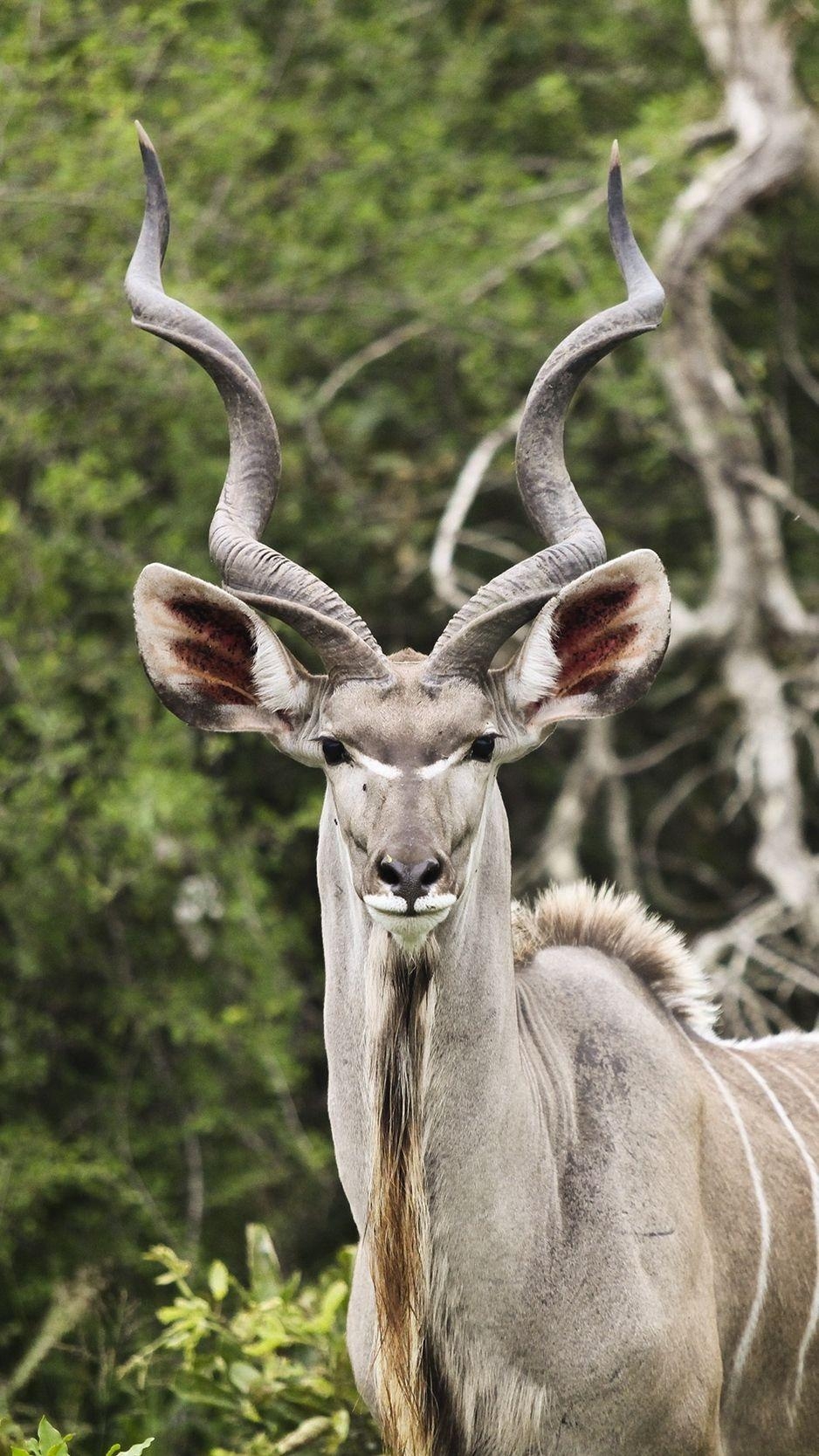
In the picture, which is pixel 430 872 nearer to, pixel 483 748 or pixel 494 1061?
pixel 483 748

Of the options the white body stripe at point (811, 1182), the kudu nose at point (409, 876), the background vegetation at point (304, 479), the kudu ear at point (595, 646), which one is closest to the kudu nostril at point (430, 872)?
the kudu nose at point (409, 876)

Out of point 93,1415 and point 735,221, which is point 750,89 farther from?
point 93,1415

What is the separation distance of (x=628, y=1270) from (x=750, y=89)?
5.01m

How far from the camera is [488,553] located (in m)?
6.95

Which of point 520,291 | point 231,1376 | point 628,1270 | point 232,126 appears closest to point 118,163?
point 232,126

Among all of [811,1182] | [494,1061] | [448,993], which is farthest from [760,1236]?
[448,993]

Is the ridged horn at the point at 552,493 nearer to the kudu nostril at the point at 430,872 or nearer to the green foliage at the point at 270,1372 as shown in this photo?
the kudu nostril at the point at 430,872

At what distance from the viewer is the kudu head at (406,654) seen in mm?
2551

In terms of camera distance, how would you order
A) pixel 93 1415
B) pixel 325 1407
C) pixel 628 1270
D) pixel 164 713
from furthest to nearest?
pixel 164 713 → pixel 93 1415 → pixel 325 1407 → pixel 628 1270

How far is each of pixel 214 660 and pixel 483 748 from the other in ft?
1.63

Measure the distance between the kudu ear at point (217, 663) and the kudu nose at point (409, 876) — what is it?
1.64 feet

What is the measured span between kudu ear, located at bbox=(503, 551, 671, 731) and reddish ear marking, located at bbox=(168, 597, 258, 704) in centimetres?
A: 44

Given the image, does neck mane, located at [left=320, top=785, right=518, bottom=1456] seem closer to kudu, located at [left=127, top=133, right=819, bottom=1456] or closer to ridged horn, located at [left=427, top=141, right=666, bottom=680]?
kudu, located at [left=127, top=133, right=819, bottom=1456]

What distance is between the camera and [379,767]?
100 inches
